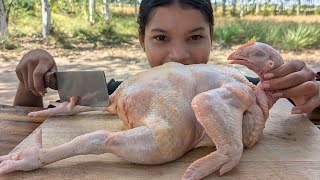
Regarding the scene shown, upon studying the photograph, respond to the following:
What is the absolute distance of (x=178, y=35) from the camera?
1.50m

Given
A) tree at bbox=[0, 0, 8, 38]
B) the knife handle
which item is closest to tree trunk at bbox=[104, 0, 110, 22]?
tree at bbox=[0, 0, 8, 38]

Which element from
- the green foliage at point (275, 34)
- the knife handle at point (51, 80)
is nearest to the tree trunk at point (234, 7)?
the green foliage at point (275, 34)

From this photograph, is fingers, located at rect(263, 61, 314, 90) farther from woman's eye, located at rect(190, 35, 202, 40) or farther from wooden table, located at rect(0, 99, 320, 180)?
woman's eye, located at rect(190, 35, 202, 40)

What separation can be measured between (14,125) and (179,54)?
→ 689 mm

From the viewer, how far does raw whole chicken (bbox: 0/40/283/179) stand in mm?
921

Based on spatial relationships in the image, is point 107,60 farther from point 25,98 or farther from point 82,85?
point 82,85

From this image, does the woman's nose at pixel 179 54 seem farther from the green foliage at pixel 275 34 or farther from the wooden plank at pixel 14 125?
the green foliage at pixel 275 34

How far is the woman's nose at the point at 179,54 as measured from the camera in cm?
148

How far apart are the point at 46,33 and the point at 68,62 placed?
1.53 meters

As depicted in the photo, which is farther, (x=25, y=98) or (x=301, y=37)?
(x=301, y=37)

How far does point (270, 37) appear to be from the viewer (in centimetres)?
689

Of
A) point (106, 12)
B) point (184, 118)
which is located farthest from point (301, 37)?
point (184, 118)

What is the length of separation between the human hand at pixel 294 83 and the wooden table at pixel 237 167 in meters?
0.09

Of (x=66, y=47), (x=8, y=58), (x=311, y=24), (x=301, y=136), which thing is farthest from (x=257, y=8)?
(x=301, y=136)
